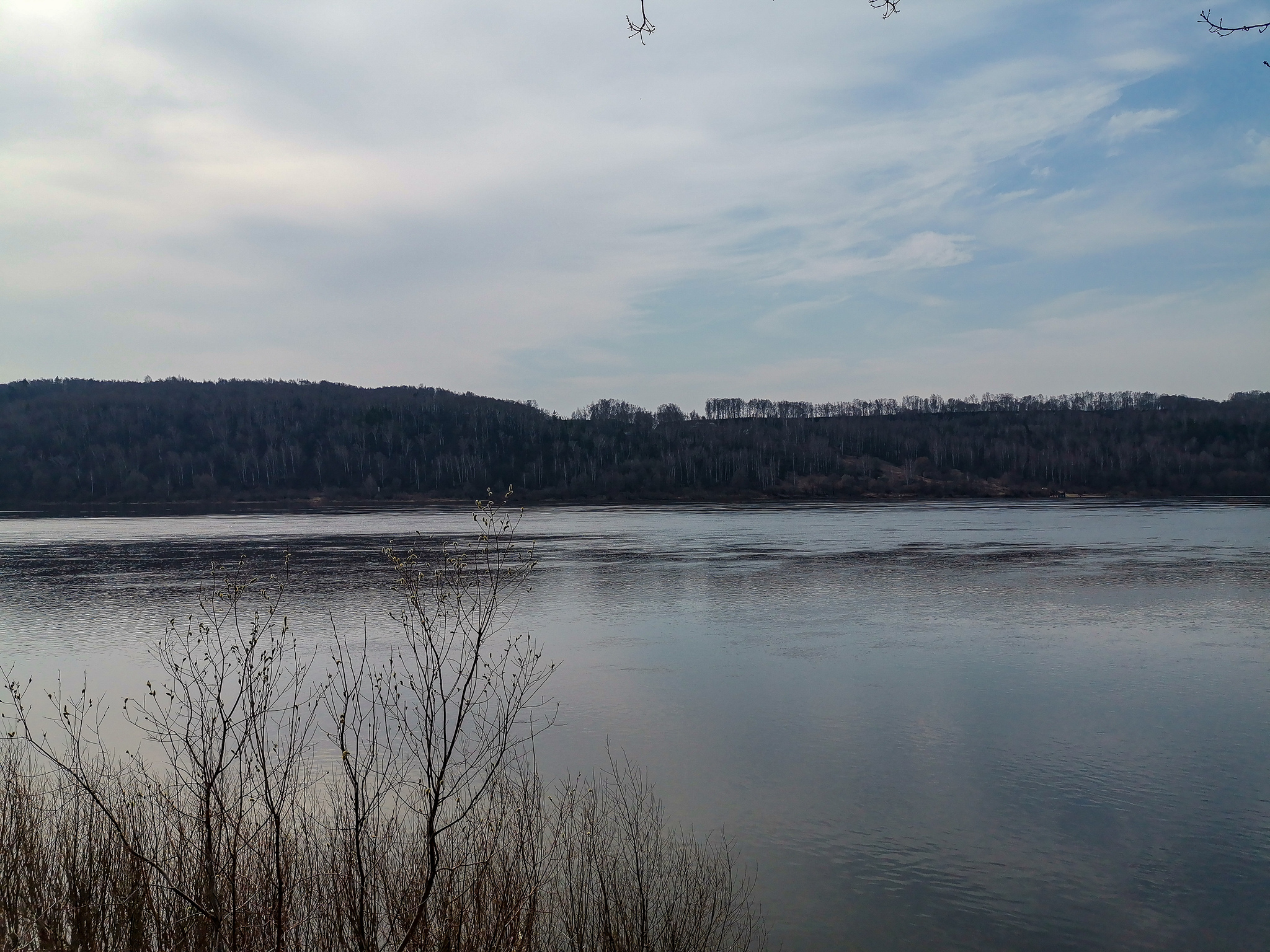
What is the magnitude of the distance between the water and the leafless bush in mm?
886

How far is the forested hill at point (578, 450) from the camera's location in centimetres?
10081

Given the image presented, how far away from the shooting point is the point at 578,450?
11738 cm

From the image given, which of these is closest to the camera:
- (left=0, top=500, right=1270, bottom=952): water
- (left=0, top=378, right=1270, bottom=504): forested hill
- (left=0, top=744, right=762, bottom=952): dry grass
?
(left=0, top=744, right=762, bottom=952): dry grass

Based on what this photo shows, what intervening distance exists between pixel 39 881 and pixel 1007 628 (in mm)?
15922

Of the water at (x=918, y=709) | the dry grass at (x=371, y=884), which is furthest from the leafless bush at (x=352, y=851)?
the water at (x=918, y=709)

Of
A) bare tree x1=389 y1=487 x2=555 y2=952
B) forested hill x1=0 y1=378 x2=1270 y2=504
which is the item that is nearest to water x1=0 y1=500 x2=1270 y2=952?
bare tree x1=389 y1=487 x2=555 y2=952

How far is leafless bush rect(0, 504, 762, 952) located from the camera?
4988 mm

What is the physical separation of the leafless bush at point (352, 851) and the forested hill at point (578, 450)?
84.8 m

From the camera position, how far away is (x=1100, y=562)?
2781cm

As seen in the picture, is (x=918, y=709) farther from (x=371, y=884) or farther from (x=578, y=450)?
(x=578, y=450)

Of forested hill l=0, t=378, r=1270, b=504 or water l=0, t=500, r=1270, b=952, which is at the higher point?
forested hill l=0, t=378, r=1270, b=504

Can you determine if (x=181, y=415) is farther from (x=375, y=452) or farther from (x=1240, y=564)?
(x=1240, y=564)

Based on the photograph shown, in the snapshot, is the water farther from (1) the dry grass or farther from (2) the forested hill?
(2) the forested hill

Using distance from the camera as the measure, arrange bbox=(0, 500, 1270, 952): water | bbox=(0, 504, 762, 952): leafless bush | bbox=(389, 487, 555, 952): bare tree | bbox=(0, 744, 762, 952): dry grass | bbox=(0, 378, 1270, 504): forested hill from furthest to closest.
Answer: bbox=(0, 378, 1270, 504): forested hill → bbox=(0, 500, 1270, 952): water → bbox=(0, 744, 762, 952): dry grass → bbox=(0, 504, 762, 952): leafless bush → bbox=(389, 487, 555, 952): bare tree
